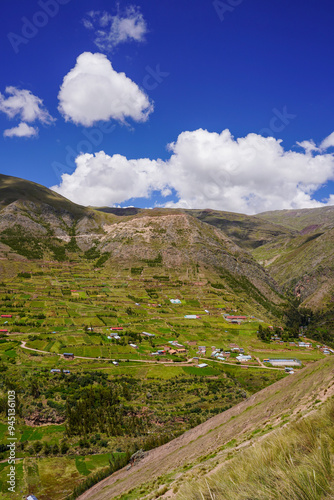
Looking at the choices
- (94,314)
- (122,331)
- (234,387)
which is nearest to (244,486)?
(234,387)

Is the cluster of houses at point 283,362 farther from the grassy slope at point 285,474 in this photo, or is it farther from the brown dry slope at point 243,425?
the grassy slope at point 285,474

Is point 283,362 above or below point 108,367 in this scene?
above

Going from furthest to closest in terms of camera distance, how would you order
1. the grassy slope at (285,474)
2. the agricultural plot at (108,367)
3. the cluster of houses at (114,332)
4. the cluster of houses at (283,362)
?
the cluster of houses at (114,332) < the cluster of houses at (283,362) < the agricultural plot at (108,367) < the grassy slope at (285,474)

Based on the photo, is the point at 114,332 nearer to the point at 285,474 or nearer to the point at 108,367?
the point at 108,367

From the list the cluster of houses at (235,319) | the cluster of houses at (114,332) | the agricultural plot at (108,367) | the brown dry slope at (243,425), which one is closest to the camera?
the brown dry slope at (243,425)

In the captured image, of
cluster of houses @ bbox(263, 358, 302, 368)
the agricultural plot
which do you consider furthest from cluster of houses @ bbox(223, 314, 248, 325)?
cluster of houses @ bbox(263, 358, 302, 368)

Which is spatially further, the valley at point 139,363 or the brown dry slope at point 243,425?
the valley at point 139,363

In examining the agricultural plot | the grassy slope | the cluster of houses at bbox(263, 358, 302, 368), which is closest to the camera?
the grassy slope

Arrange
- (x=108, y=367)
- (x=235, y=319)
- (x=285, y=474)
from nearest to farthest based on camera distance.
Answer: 1. (x=285, y=474)
2. (x=108, y=367)
3. (x=235, y=319)

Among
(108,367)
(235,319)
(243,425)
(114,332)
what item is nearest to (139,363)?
(108,367)

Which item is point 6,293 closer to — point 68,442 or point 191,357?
point 191,357

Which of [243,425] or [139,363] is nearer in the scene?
[243,425]

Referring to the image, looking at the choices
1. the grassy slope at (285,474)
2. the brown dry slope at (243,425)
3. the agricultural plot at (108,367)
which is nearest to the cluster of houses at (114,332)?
the agricultural plot at (108,367)

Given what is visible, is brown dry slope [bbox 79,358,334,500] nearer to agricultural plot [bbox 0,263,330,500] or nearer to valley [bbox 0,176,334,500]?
valley [bbox 0,176,334,500]
